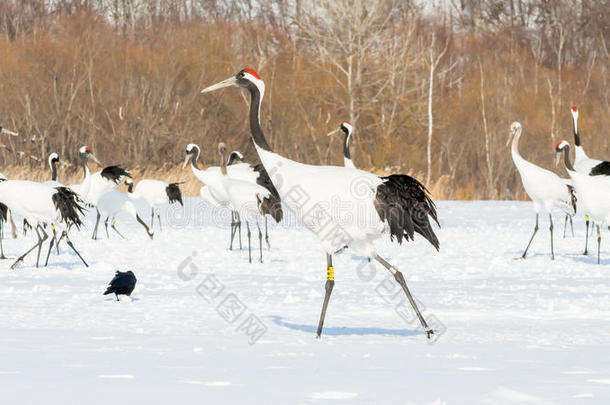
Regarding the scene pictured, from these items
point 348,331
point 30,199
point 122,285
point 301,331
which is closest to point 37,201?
point 30,199

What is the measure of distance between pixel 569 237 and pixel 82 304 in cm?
999

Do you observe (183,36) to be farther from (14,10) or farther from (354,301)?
(354,301)

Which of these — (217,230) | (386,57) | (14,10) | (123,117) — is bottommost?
(217,230)

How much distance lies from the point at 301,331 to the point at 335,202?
3.56ft

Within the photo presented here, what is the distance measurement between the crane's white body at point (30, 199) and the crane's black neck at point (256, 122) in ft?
15.8

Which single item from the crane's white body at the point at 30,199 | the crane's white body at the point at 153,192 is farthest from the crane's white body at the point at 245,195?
the crane's white body at the point at 153,192

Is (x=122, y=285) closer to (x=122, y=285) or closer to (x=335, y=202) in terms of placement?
(x=122, y=285)

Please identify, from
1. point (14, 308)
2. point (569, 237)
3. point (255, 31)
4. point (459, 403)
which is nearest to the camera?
point (459, 403)

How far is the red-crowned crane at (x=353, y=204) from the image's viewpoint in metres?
6.47

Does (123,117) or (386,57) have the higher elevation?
(386,57)

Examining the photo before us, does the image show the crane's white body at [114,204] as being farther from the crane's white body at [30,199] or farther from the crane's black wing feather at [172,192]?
the crane's white body at [30,199]

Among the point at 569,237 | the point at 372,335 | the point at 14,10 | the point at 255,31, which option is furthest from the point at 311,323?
the point at 14,10

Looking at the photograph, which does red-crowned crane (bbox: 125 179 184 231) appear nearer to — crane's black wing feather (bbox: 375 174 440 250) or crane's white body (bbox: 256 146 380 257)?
crane's white body (bbox: 256 146 380 257)

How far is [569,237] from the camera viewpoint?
52.7ft
